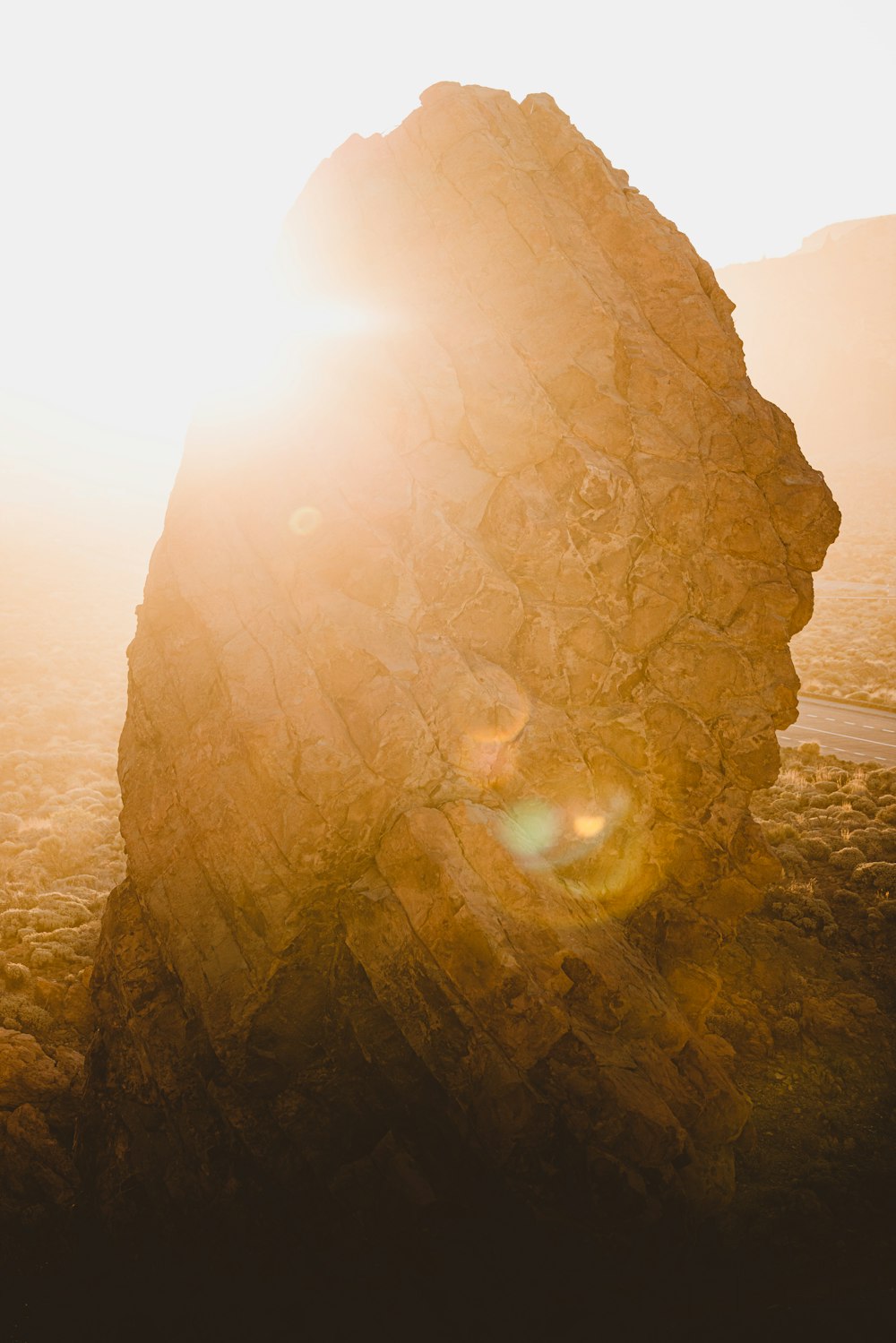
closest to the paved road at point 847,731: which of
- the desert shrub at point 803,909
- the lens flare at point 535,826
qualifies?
the desert shrub at point 803,909

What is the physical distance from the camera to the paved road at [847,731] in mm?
26172

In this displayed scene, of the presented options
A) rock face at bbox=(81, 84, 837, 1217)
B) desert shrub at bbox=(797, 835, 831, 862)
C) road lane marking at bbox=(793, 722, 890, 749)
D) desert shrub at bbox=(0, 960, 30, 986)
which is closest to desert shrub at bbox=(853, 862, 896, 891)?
desert shrub at bbox=(797, 835, 831, 862)

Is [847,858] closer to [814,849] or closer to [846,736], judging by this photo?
[814,849]

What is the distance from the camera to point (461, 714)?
33.1ft

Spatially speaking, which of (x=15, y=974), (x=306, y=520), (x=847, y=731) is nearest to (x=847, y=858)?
Answer: (x=847, y=731)

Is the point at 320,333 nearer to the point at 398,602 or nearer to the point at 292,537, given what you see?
the point at 292,537

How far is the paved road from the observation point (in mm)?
26172

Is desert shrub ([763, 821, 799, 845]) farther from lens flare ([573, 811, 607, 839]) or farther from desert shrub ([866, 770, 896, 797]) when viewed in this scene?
lens flare ([573, 811, 607, 839])

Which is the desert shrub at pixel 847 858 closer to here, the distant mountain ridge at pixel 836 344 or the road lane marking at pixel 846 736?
the road lane marking at pixel 846 736

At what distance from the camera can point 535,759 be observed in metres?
10.5

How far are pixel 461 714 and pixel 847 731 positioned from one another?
24496 millimetres

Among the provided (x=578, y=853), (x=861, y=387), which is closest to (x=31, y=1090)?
(x=578, y=853)

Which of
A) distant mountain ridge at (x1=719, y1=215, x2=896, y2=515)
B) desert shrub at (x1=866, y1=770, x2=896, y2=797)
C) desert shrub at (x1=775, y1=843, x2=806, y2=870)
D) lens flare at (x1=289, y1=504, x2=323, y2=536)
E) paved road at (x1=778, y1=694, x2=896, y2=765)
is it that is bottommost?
paved road at (x1=778, y1=694, x2=896, y2=765)

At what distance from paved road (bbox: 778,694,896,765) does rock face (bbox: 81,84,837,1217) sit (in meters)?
17.2
